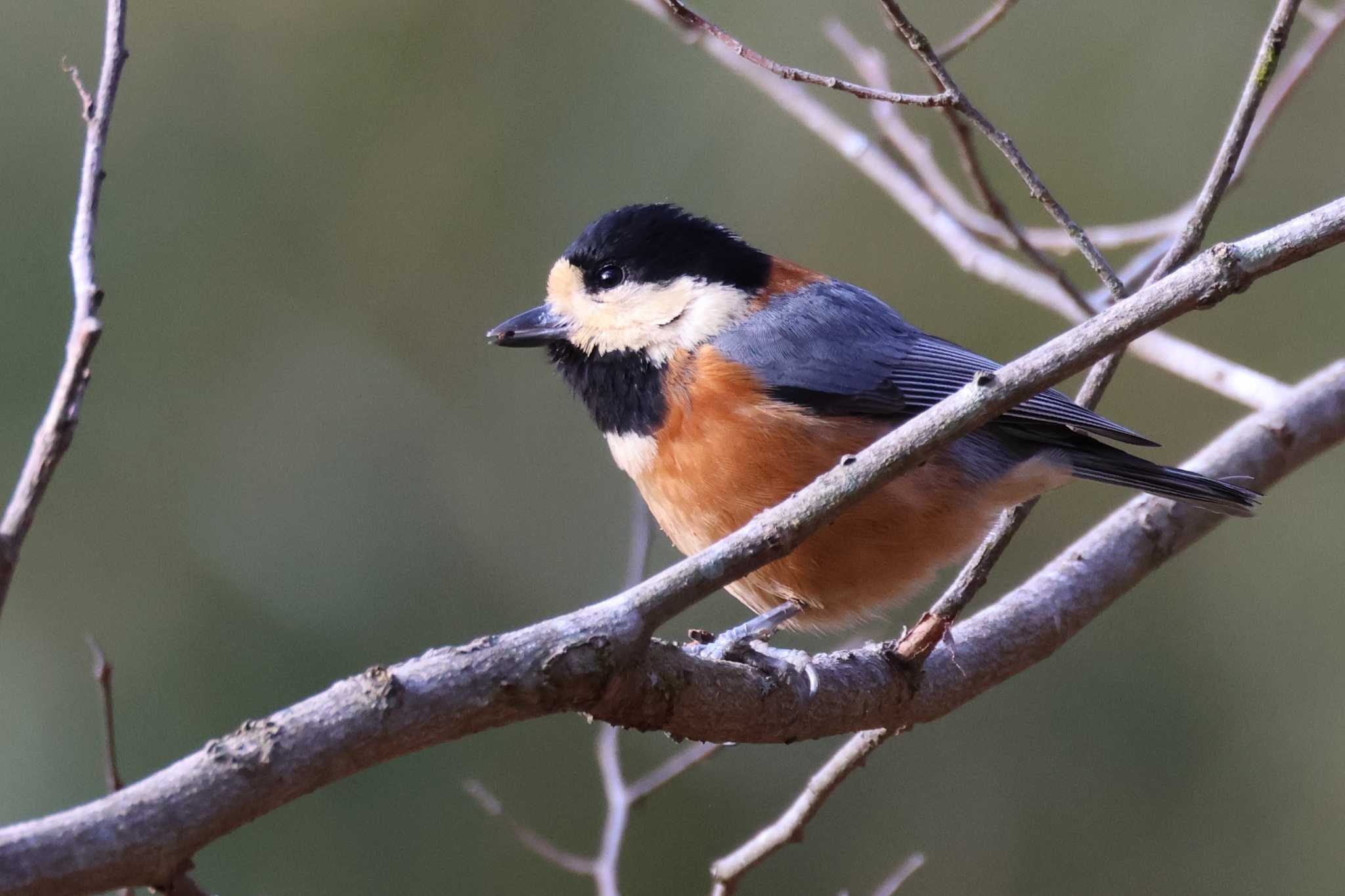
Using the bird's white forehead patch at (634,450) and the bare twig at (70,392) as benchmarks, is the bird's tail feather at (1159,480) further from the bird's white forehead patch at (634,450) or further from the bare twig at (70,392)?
the bare twig at (70,392)

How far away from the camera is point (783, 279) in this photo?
3527 mm

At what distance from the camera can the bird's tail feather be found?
3059 mm

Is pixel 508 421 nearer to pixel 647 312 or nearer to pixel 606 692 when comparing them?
pixel 647 312

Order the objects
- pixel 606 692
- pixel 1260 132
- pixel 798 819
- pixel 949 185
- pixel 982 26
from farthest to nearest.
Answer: pixel 949 185
pixel 1260 132
pixel 982 26
pixel 798 819
pixel 606 692

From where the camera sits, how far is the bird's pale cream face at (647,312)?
329 centimetres

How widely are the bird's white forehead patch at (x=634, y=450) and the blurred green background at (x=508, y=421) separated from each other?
182 cm

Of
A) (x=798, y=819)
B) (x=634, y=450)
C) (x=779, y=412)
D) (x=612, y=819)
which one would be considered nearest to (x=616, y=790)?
(x=612, y=819)

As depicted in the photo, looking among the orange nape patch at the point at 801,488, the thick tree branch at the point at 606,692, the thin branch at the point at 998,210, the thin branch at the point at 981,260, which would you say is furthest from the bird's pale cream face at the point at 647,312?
the thick tree branch at the point at 606,692

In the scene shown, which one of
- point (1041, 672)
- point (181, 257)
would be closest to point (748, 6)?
point (181, 257)

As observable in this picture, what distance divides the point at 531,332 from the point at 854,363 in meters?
0.84

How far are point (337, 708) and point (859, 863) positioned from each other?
4.37 meters

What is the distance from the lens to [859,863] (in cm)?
550

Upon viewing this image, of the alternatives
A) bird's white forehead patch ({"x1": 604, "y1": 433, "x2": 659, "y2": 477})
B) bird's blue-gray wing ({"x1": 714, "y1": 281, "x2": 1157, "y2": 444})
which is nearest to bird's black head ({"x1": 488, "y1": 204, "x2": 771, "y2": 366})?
bird's blue-gray wing ({"x1": 714, "y1": 281, "x2": 1157, "y2": 444})

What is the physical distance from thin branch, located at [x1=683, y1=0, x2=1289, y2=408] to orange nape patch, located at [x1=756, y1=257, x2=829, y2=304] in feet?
1.99
